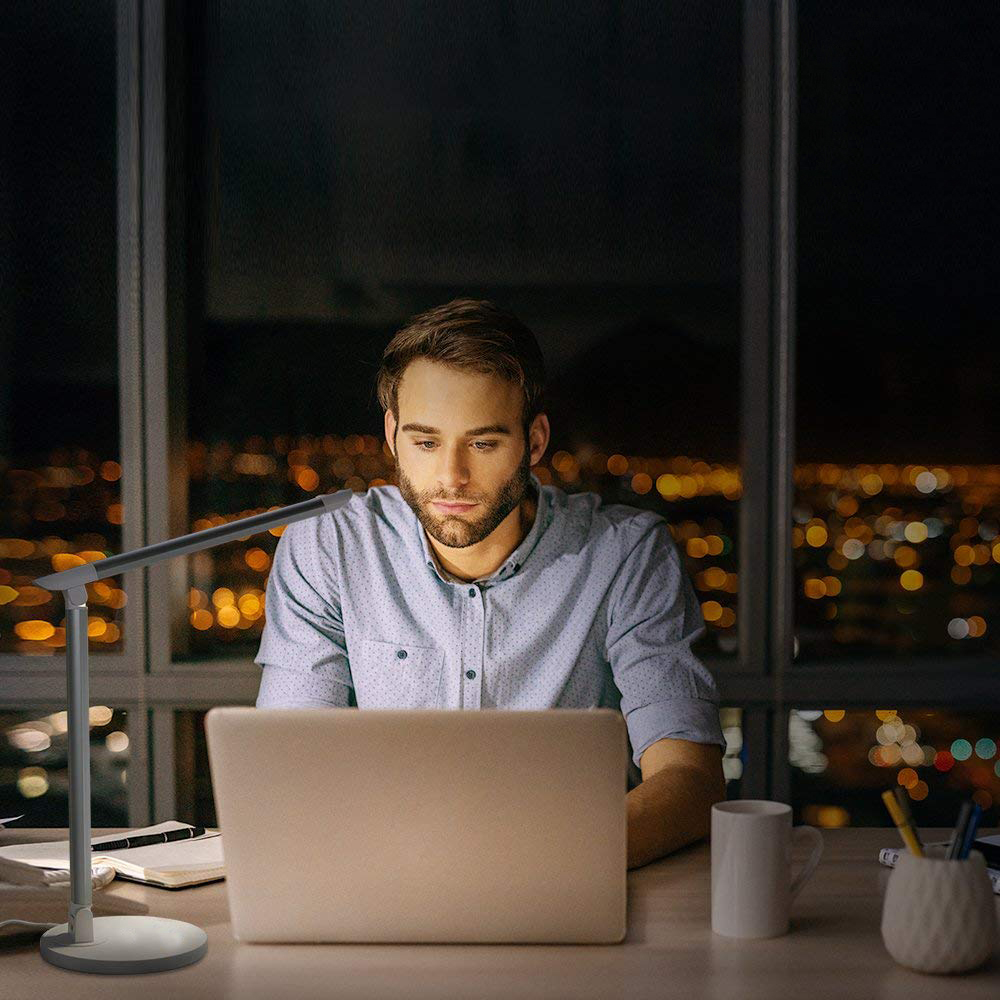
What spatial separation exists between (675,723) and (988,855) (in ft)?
2.13

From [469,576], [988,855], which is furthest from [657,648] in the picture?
[988,855]

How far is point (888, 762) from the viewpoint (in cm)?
280

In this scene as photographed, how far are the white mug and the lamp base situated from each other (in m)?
0.54

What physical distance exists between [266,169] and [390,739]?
198 centimetres

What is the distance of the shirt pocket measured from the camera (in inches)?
87.5

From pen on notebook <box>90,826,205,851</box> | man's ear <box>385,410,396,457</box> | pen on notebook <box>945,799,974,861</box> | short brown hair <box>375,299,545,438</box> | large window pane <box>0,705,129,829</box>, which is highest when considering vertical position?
short brown hair <box>375,299,545,438</box>

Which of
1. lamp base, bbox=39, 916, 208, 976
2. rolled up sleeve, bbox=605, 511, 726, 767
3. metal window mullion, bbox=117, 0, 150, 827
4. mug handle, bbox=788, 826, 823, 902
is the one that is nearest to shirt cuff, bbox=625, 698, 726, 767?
rolled up sleeve, bbox=605, 511, 726, 767

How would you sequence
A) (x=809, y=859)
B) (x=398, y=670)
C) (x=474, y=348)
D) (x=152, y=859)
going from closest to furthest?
(x=809, y=859), (x=152, y=859), (x=398, y=670), (x=474, y=348)

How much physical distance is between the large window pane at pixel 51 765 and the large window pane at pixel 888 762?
1.61 m

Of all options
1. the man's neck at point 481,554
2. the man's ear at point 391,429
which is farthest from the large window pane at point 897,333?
the man's ear at point 391,429

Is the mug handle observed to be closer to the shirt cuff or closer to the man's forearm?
the man's forearm

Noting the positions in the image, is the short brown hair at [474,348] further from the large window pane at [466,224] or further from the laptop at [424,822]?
the laptop at [424,822]

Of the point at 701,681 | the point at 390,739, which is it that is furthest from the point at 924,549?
the point at 390,739

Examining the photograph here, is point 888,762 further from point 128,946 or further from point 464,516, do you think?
point 128,946
